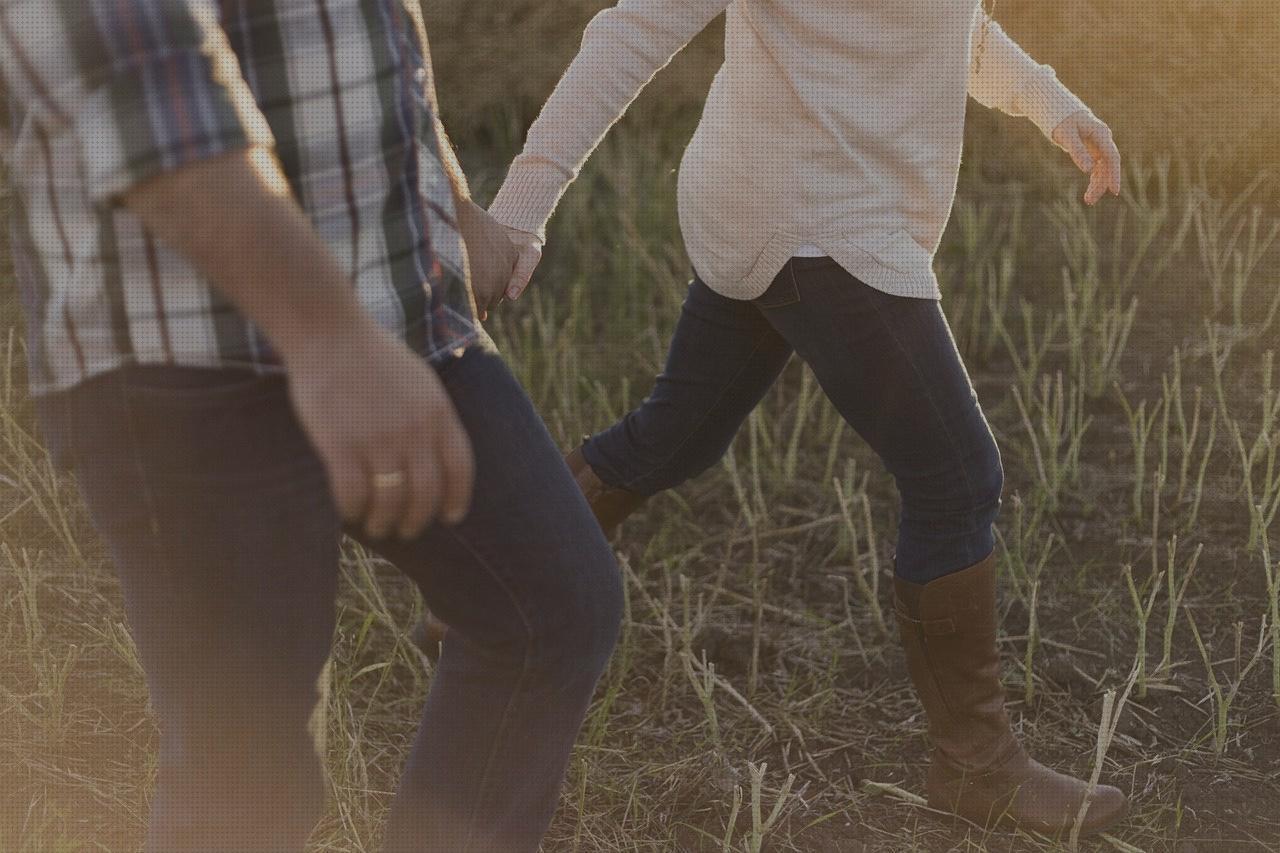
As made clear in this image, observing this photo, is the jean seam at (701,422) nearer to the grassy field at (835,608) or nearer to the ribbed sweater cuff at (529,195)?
the grassy field at (835,608)

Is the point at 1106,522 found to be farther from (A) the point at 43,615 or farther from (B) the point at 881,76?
(A) the point at 43,615

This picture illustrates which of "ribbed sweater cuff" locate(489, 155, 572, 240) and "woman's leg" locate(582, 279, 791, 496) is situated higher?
"ribbed sweater cuff" locate(489, 155, 572, 240)

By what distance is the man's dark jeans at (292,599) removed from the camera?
113cm

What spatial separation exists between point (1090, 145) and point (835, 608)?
1017 millimetres

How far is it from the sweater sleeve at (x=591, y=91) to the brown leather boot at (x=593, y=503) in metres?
0.63

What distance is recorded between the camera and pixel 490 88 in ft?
14.9

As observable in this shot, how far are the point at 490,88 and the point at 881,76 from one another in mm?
3005

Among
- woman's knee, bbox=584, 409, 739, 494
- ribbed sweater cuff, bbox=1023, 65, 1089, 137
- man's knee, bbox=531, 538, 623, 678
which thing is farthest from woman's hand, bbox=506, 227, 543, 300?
ribbed sweater cuff, bbox=1023, 65, 1089, 137

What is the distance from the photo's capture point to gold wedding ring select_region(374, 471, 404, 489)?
0.98 metres

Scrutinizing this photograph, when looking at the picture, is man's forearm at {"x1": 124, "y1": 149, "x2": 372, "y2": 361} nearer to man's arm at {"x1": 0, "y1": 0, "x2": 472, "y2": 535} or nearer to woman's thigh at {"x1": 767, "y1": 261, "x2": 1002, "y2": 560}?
man's arm at {"x1": 0, "y1": 0, "x2": 472, "y2": 535}

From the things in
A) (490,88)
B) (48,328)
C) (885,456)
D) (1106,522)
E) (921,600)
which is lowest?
(490,88)

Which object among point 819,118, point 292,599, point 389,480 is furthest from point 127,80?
Answer: point 819,118

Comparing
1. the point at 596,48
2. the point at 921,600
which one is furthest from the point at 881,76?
the point at 921,600

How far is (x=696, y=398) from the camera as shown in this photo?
2.09 m
